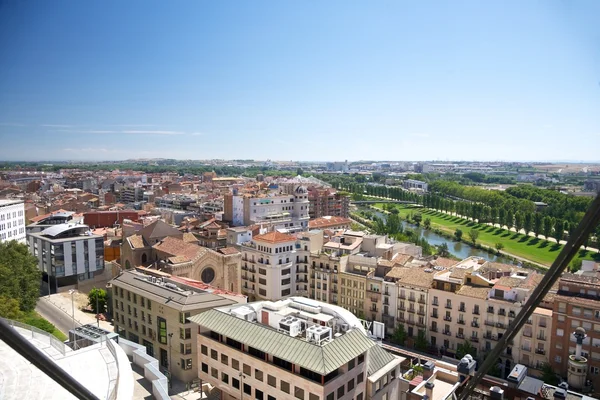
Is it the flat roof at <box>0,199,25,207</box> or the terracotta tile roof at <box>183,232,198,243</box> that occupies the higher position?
the flat roof at <box>0,199,25,207</box>

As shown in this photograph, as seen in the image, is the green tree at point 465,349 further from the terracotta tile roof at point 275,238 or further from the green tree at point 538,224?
the green tree at point 538,224

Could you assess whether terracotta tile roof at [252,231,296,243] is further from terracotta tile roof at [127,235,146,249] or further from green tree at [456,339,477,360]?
green tree at [456,339,477,360]

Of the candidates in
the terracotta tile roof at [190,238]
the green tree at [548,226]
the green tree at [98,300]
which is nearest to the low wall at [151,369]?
the green tree at [98,300]

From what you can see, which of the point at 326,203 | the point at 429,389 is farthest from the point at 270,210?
the point at 429,389

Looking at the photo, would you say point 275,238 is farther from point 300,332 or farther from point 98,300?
point 300,332

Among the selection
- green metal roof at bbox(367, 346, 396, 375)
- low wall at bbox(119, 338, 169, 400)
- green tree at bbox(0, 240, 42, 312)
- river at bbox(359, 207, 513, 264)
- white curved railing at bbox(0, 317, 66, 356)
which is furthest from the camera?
river at bbox(359, 207, 513, 264)

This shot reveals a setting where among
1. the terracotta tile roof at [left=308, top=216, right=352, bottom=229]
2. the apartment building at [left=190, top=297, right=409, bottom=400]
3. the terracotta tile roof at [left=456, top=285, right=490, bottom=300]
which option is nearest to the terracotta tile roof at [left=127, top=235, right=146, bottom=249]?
the apartment building at [left=190, top=297, right=409, bottom=400]

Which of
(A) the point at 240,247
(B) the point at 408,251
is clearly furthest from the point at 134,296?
(B) the point at 408,251
